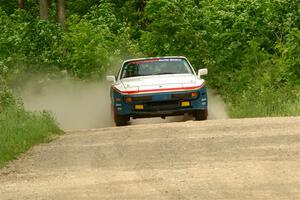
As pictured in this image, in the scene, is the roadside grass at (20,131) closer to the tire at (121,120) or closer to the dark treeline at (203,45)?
the tire at (121,120)

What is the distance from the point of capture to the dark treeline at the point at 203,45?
23.5 meters

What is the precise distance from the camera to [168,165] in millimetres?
10570

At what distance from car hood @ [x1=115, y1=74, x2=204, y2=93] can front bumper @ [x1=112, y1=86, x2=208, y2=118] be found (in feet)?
0.36

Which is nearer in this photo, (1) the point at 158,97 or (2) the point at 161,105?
(1) the point at 158,97

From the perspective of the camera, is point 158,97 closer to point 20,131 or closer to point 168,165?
point 20,131

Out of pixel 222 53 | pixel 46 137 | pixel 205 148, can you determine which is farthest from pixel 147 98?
pixel 222 53

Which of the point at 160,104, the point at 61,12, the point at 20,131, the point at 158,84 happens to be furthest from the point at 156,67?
the point at 61,12

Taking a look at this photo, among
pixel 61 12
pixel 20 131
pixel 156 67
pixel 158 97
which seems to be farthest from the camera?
pixel 61 12

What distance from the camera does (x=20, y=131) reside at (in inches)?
589

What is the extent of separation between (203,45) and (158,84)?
10218 mm

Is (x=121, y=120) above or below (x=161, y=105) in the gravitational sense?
below

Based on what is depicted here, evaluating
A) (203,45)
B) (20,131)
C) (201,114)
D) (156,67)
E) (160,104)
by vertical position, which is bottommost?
(201,114)

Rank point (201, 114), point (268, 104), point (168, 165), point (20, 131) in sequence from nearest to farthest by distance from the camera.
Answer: point (168, 165) → point (20, 131) → point (201, 114) → point (268, 104)

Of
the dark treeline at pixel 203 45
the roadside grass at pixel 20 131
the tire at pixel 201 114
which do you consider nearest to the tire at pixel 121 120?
the tire at pixel 201 114
